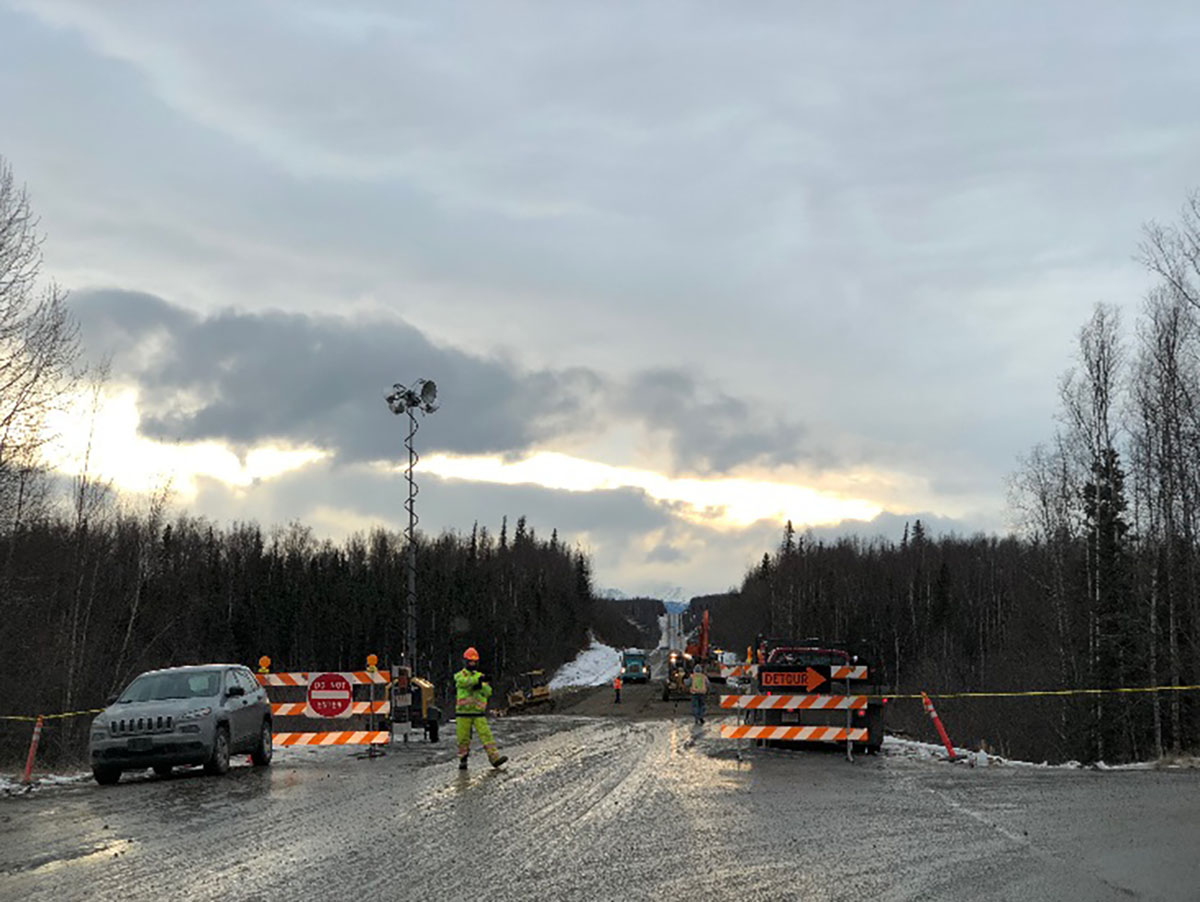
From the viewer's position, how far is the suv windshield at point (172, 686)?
1812 cm

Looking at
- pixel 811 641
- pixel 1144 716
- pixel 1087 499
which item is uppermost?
pixel 1087 499

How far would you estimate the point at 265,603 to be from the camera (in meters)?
118

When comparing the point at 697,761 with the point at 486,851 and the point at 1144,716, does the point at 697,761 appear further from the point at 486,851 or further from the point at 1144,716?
the point at 1144,716

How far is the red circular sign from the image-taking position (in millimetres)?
22344

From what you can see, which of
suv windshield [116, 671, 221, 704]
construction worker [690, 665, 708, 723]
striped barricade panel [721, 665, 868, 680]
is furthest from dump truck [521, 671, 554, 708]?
suv windshield [116, 671, 221, 704]

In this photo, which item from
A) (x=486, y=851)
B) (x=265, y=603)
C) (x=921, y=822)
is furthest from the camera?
(x=265, y=603)

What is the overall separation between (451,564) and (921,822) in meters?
153

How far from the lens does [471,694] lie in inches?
725

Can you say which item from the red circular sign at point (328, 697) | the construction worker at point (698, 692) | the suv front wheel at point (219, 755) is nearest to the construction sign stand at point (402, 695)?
the red circular sign at point (328, 697)

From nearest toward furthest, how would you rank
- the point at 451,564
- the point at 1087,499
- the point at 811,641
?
1. the point at 811,641
2. the point at 1087,499
3. the point at 451,564

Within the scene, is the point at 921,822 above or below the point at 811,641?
below

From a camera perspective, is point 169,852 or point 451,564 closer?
point 169,852

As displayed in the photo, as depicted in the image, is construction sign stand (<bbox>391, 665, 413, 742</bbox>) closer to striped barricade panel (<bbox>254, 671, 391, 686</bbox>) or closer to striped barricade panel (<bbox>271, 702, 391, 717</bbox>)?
striped barricade panel (<bbox>254, 671, 391, 686</bbox>)

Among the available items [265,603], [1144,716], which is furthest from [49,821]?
[265,603]
